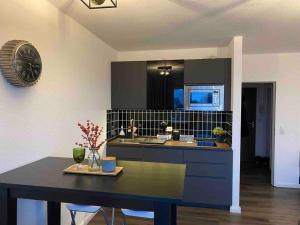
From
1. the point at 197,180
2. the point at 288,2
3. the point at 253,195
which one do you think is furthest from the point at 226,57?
the point at 253,195

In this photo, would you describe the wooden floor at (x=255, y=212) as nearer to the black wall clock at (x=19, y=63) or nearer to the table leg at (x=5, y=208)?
the table leg at (x=5, y=208)

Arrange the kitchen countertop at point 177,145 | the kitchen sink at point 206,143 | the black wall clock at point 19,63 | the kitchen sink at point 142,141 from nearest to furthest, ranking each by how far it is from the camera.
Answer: the black wall clock at point 19,63, the kitchen countertop at point 177,145, the kitchen sink at point 206,143, the kitchen sink at point 142,141

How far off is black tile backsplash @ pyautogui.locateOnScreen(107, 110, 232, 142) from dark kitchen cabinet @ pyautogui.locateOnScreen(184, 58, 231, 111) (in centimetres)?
49

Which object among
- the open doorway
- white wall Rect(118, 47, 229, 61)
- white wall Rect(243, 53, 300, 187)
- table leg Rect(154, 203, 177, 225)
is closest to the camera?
table leg Rect(154, 203, 177, 225)

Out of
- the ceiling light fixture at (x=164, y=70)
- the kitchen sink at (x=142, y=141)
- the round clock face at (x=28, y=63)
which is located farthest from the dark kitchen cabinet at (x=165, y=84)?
the round clock face at (x=28, y=63)

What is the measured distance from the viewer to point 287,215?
341 cm

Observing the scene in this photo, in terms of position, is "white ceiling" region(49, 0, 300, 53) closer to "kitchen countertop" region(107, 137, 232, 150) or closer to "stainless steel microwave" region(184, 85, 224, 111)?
"stainless steel microwave" region(184, 85, 224, 111)

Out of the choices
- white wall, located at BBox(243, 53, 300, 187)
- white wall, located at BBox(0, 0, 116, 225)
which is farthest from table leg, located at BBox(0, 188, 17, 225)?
white wall, located at BBox(243, 53, 300, 187)

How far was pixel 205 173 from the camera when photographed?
357 centimetres

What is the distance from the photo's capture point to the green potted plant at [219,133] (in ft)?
13.0

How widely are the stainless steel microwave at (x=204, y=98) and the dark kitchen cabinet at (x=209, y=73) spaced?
0.24 feet

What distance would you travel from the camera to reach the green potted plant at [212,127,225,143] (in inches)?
156

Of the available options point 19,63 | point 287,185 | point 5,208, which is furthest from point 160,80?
point 287,185

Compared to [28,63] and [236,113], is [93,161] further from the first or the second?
[236,113]
